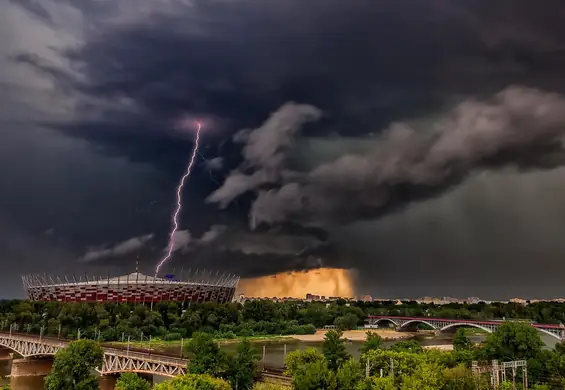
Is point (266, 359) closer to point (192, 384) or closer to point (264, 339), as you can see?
point (264, 339)

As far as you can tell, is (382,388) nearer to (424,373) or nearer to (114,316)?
(424,373)

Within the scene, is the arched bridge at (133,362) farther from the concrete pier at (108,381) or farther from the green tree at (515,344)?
the green tree at (515,344)

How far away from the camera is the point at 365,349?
180 feet

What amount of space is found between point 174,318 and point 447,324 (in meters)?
77.3

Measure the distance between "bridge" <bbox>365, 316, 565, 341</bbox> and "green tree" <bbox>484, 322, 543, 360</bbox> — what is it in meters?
52.9

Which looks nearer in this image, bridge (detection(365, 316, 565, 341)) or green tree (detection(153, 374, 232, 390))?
green tree (detection(153, 374, 232, 390))

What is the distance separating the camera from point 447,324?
138 meters

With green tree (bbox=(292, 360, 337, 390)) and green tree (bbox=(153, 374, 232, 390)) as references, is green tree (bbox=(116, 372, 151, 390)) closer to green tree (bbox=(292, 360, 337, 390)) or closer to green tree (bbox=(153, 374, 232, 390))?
green tree (bbox=(153, 374, 232, 390))

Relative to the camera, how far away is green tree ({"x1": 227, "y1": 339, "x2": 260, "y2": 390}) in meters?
41.6

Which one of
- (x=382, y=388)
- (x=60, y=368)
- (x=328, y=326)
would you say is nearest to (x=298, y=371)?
(x=382, y=388)

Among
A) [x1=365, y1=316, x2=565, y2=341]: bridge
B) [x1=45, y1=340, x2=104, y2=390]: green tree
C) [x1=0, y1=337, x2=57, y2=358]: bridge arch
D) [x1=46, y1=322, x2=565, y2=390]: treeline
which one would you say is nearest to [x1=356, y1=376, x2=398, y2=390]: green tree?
[x1=46, y1=322, x2=565, y2=390]: treeline

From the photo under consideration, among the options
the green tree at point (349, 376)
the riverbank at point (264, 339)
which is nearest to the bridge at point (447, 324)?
the riverbank at point (264, 339)

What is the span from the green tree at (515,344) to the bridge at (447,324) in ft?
174

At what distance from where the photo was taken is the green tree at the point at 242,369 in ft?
136
